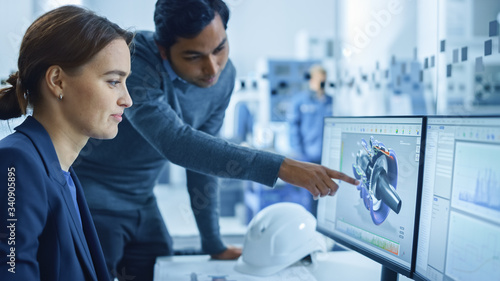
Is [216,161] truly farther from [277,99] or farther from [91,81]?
[277,99]

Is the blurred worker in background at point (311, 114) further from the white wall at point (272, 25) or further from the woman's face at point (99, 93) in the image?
the woman's face at point (99, 93)

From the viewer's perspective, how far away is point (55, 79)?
89 centimetres

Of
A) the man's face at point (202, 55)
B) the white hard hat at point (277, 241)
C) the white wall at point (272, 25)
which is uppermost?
the white wall at point (272, 25)

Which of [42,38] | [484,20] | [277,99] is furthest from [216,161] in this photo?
[484,20]

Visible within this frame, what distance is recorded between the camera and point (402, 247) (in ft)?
3.23

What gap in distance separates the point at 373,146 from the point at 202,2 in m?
0.62

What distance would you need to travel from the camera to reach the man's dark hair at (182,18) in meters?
1.23

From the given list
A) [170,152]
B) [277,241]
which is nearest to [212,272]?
[277,241]

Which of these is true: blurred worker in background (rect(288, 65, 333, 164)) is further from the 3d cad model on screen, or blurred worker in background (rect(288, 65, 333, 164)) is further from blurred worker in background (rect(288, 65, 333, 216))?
the 3d cad model on screen

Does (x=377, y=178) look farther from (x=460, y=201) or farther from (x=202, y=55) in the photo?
(x=202, y=55)

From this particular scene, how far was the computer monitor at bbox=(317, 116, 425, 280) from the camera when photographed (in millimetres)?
963
